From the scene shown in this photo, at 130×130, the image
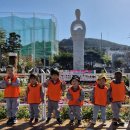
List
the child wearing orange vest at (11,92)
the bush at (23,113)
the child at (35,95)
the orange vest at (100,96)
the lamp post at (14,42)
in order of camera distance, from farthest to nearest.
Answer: the lamp post at (14,42) < the bush at (23,113) < the child at (35,95) < the child wearing orange vest at (11,92) < the orange vest at (100,96)

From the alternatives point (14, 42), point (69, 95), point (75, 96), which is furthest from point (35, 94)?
point (14, 42)

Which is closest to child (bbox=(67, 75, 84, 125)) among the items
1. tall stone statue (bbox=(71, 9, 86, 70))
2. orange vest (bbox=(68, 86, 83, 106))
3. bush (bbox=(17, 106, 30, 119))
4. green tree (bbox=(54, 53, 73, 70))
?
orange vest (bbox=(68, 86, 83, 106))

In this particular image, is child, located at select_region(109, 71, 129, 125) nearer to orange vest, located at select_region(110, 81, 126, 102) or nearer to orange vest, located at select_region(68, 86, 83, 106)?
orange vest, located at select_region(110, 81, 126, 102)

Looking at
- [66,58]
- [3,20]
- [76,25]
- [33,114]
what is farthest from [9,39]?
[33,114]

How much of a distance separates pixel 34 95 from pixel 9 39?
48368mm

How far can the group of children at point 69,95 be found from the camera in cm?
758

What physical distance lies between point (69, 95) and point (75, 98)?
0.14m

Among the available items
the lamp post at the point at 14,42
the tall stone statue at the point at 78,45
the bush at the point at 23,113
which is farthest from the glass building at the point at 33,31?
the bush at the point at 23,113

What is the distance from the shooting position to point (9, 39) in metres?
55.4

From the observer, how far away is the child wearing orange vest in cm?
775

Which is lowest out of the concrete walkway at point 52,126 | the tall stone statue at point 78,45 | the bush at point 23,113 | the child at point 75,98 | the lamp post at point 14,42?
the concrete walkway at point 52,126

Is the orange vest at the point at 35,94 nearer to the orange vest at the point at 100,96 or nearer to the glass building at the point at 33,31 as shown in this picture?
the orange vest at the point at 100,96

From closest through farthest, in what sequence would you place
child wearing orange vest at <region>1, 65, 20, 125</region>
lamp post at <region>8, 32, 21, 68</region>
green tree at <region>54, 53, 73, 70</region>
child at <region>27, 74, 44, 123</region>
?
child wearing orange vest at <region>1, 65, 20, 125</region> < child at <region>27, 74, 44, 123</region> < lamp post at <region>8, 32, 21, 68</region> < green tree at <region>54, 53, 73, 70</region>

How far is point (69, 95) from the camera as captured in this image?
7648 millimetres
